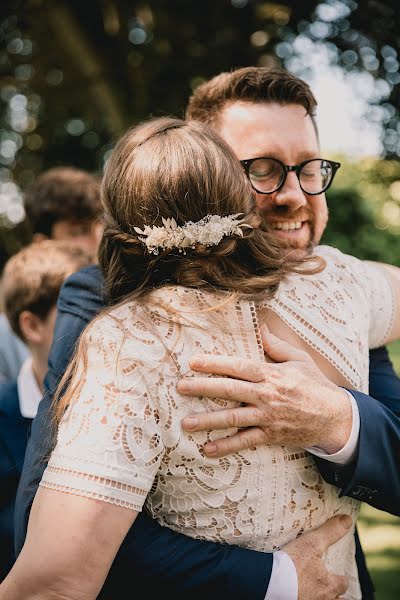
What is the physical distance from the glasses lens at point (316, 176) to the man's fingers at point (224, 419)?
118cm

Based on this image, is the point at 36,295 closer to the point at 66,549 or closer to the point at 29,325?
the point at 29,325

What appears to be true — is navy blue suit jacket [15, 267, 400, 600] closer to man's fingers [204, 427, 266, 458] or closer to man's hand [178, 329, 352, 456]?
man's hand [178, 329, 352, 456]

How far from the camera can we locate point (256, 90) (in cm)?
262

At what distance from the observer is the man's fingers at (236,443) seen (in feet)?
5.39

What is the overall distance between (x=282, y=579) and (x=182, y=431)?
1.79 feet

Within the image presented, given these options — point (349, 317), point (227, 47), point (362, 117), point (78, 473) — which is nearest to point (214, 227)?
point (349, 317)

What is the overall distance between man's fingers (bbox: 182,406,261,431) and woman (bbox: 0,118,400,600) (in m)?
0.03

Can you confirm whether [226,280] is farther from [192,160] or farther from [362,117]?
[362,117]

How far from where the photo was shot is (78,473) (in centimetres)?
151

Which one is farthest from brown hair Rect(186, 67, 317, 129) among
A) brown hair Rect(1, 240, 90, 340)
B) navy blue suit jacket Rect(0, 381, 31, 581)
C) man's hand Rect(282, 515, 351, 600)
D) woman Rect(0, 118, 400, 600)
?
man's hand Rect(282, 515, 351, 600)

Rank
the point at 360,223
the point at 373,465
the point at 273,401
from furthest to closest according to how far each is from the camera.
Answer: the point at 360,223, the point at 373,465, the point at 273,401

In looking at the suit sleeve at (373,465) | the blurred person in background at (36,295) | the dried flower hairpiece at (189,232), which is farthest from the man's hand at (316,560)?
the blurred person in background at (36,295)

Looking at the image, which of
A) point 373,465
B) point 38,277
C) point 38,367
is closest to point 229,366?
point 373,465

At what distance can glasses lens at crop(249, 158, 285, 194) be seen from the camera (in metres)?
2.48
